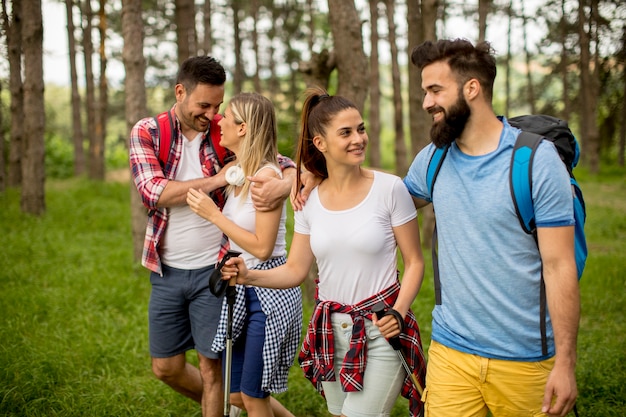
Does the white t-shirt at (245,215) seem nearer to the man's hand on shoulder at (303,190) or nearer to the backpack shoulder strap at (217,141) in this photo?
the man's hand on shoulder at (303,190)

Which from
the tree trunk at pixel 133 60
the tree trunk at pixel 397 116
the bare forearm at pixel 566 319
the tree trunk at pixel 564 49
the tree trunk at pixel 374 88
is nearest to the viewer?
the bare forearm at pixel 566 319

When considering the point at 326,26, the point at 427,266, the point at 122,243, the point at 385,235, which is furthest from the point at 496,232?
the point at 326,26

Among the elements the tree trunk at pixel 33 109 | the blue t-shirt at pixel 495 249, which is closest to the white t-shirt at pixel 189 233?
the blue t-shirt at pixel 495 249

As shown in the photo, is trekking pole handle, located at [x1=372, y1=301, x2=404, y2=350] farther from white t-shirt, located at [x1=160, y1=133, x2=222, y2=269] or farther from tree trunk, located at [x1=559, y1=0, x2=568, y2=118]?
tree trunk, located at [x1=559, y1=0, x2=568, y2=118]

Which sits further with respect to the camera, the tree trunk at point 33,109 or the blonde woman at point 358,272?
the tree trunk at point 33,109

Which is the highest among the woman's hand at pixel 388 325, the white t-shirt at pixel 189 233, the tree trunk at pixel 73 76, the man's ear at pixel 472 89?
the tree trunk at pixel 73 76

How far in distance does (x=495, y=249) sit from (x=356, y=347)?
0.90m

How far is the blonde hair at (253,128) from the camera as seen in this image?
3.85 meters

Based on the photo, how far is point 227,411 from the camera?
377cm

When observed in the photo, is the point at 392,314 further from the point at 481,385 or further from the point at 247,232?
the point at 247,232

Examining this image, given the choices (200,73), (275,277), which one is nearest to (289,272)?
(275,277)

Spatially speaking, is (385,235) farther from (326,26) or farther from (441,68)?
(326,26)

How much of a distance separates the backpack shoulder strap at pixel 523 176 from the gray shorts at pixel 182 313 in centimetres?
212

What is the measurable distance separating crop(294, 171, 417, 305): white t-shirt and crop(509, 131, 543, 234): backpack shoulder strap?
2.20ft
